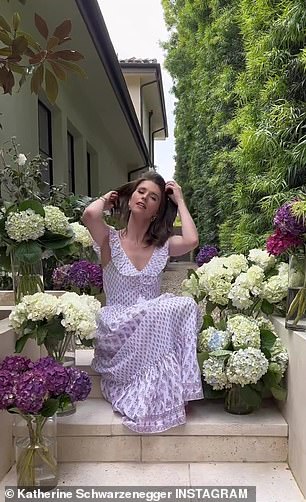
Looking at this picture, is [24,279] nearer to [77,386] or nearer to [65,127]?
[77,386]

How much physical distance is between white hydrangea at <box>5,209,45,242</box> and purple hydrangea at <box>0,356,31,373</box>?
49cm

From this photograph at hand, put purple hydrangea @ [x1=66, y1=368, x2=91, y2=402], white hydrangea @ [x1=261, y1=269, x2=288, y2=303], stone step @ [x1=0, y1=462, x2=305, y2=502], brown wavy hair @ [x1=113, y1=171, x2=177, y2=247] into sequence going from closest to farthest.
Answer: purple hydrangea @ [x1=66, y1=368, x2=91, y2=402]
stone step @ [x1=0, y1=462, x2=305, y2=502]
white hydrangea @ [x1=261, y1=269, x2=288, y2=303]
brown wavy hair @ [x1=113, y1=171, x2=177, y2=247]

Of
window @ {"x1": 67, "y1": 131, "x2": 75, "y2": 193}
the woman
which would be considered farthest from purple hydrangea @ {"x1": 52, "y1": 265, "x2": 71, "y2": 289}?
window @ {"x1": 67, "y1": 131, "x2": 75, "y2": 193}

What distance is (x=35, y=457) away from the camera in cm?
155

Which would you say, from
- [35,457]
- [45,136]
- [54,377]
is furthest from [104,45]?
[35,457]

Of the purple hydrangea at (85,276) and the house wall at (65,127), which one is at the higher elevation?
the house wall at (65,127)

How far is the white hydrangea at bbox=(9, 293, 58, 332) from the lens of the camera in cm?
158

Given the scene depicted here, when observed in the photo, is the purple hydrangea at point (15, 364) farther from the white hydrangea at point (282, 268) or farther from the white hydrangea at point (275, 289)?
the white hydrangea at point (282, 268)

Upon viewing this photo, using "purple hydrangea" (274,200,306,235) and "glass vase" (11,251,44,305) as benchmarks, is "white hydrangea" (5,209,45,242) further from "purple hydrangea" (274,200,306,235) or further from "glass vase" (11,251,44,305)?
"purple hydrangea" (274,200,306,235)

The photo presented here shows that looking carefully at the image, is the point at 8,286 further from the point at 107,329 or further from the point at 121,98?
the point at 121,98

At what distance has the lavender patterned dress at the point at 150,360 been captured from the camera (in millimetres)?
1771

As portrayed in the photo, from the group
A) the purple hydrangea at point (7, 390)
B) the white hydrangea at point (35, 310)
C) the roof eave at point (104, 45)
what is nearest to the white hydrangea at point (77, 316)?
the white hydrangea at point (35, 310)

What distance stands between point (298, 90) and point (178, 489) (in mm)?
2521

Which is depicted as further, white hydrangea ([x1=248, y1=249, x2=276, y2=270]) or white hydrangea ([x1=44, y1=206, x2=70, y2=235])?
white hydrangea ([x1=248, y1=249, x2=276, y2=270])
